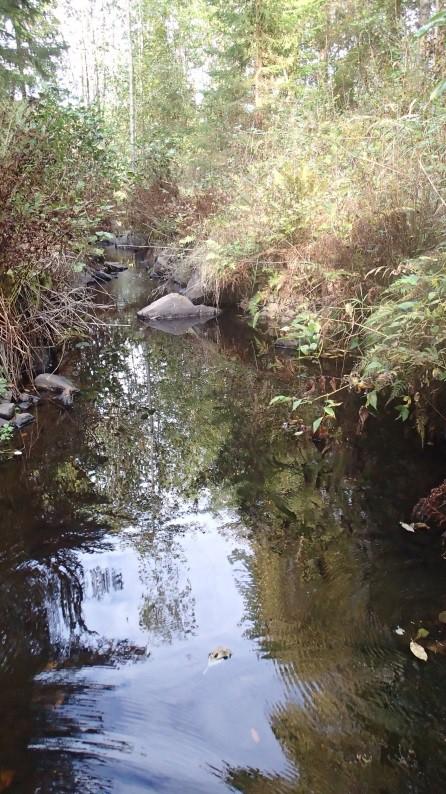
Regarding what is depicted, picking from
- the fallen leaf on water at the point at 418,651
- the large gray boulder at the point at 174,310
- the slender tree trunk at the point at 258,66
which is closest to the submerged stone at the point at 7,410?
the fallen leaf on water at the point at 418,651

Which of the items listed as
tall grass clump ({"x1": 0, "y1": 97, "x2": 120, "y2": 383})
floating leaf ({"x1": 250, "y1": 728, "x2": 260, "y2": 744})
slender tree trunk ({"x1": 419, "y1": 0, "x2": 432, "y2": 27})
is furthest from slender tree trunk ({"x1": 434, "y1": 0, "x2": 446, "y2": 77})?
floating leaf ({"x1": 250, "y1": 728, "x2": 260, "y2": 744})

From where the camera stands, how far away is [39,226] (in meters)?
6.06

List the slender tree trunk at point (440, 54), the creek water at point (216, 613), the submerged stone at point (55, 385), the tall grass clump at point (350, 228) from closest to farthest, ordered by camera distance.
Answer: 1. the creek water at point (216, 613)
2. the tall grass clump at point (350, 228)
3. the slender tree trunk at point (440, 54)
4. the submerged stone at point (55, 385)

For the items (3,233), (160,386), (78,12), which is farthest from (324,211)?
(78,12)

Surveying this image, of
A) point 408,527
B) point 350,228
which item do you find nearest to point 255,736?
point 408,527

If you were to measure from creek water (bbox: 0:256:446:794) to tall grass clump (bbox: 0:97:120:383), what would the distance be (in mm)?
1664

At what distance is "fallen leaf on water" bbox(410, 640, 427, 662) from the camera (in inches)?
111

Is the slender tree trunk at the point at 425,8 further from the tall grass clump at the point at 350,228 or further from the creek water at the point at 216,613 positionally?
the creek water at the point at 216,613

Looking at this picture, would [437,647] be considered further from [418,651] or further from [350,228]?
[350,228]

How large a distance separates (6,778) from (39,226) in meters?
5.24

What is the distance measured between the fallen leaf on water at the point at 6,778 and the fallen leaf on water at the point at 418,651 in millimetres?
1954

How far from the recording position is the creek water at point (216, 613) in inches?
92.9

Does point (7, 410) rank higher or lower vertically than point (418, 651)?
higher

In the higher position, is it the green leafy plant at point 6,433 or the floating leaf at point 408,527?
the green leafy plant at point 6,433
